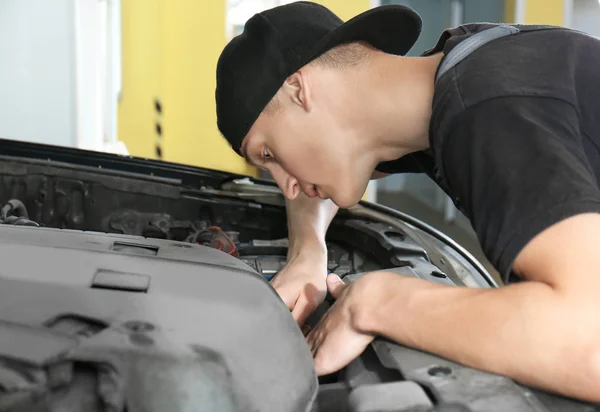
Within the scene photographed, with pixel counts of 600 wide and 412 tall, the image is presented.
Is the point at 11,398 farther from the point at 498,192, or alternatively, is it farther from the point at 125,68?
the point at 125,68

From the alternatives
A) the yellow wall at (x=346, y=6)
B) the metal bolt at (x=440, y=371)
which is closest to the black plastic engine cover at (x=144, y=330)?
the metal bolt at (x=440, y=371)

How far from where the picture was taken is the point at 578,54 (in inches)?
34.0

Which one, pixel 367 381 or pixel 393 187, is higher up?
pixel 367 381

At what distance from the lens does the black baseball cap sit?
3.26 ft

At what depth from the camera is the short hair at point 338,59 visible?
1.00 meters

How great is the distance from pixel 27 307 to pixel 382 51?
727 millimetres

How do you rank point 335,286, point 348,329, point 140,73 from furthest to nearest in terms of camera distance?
point 140,73 < point 335,286 < point 348,329

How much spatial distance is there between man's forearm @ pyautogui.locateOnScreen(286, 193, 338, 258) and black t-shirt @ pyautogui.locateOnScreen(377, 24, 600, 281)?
42cm

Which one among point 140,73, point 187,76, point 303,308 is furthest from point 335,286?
point 140,73

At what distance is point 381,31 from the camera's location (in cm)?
105

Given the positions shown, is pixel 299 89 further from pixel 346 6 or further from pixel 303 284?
pixel 346 6

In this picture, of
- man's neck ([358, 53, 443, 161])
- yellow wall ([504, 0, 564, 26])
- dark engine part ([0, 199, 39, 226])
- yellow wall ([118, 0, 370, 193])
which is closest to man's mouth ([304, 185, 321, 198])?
man's neck ([358, 53, 443, 161])

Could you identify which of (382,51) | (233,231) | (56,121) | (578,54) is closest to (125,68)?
(56,121)

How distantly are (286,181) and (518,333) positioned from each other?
549mm
